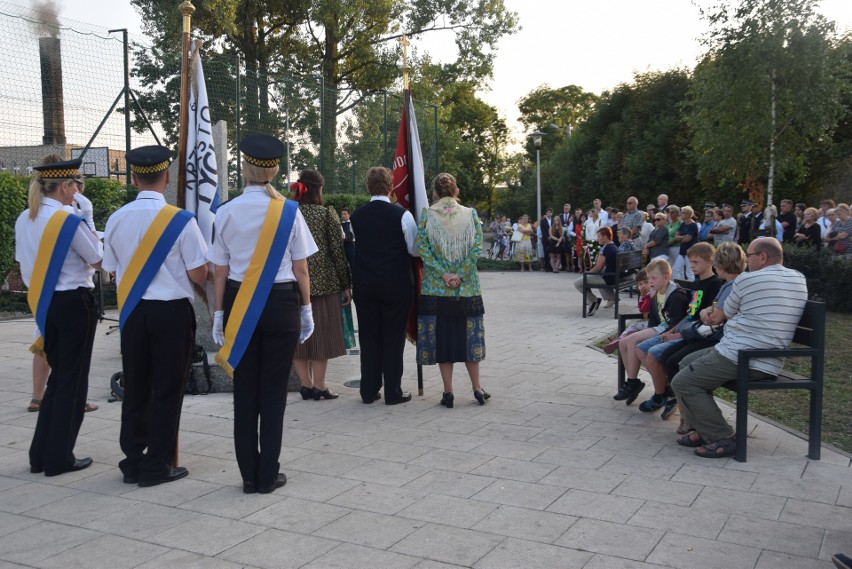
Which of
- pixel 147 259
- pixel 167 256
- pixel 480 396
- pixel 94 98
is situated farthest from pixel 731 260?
pixel 94 98

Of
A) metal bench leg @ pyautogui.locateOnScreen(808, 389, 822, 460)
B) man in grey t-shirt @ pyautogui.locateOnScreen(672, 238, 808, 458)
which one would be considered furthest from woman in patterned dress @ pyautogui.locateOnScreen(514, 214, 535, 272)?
metal bench leg @ pyautogui.locateOnScreen(808, 389, 822, 460)

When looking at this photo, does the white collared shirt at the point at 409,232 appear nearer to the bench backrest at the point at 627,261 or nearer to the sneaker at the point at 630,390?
the sneaker at the point at 630,390

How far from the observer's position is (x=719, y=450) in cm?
517

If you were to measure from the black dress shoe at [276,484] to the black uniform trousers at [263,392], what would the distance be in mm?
27

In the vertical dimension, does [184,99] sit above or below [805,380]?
above

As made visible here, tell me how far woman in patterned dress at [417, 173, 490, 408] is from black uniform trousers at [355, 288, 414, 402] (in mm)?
192

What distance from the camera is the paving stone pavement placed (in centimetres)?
370

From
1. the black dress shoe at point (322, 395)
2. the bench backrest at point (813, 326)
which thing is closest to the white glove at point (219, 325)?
the black dress shoe at point (322, 395)

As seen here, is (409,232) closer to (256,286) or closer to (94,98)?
(256,286)

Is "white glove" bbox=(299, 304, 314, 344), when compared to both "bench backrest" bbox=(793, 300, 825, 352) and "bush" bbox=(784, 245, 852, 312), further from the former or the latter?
"bush" bbox=(784, 245, 852, 312)

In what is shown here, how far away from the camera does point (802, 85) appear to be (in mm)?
20531

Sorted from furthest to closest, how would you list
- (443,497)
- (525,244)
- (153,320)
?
(525,244)
(153,320)
(443,497)

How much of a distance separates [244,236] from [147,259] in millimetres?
538

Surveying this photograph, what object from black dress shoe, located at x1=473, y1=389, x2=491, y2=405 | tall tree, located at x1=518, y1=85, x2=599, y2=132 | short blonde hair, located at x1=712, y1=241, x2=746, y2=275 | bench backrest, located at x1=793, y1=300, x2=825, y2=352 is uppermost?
tall tree, located at x1=518, y1=85, x2=599, y2=132
